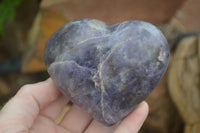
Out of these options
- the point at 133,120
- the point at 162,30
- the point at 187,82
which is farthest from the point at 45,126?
the point at 162,30

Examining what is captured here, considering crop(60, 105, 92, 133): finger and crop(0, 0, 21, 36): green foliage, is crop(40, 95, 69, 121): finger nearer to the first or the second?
crop(60, 105, 92, 133): finger

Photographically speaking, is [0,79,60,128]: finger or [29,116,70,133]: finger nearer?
[0,79,60,128]: finger

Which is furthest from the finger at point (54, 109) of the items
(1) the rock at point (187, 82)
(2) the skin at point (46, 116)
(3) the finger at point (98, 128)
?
(1) the rock at point (187, 82)

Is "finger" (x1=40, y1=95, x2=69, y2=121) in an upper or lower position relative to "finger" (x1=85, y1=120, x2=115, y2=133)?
upper

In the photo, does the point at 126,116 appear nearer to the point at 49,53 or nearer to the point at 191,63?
the point at 49,53

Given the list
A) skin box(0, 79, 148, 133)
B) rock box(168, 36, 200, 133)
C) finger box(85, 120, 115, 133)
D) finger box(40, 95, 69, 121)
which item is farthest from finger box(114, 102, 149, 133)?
rock box(168, 36, 200, 133)

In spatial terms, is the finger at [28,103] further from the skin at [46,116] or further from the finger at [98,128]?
the finger at [98,128]
